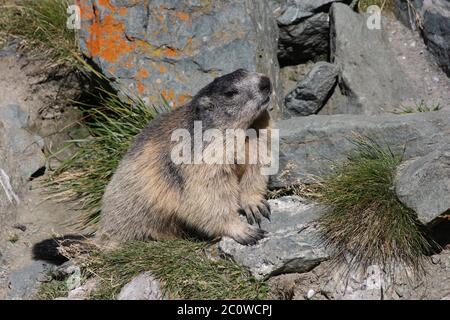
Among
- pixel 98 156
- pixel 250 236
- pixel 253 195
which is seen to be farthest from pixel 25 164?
pixel 250 236

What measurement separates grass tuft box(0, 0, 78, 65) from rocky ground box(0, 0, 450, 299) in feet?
0.73

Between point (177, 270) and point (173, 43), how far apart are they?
3231 mm

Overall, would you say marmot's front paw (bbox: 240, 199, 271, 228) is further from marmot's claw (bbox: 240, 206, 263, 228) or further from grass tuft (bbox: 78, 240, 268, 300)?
grass tuft (bbox: 78, 240, 268, 300)

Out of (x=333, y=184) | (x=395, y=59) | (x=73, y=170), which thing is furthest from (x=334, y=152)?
(x=73, y=170)

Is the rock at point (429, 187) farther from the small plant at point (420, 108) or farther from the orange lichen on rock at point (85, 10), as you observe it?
the orange lichen on rock at point (85, 10)

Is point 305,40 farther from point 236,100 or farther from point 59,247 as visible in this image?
point 59,247

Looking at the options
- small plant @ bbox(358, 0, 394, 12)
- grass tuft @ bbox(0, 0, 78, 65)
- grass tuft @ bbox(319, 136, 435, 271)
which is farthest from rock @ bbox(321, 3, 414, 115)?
grass tuft @ bbox(0, 0, 78, 65)

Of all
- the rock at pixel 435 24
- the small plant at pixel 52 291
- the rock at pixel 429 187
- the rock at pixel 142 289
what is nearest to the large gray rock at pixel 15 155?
the small plant at pixel 52 291

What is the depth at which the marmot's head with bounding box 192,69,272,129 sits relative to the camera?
6.77 metres

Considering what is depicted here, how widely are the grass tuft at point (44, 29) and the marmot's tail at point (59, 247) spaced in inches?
108

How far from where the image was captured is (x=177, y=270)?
659cm

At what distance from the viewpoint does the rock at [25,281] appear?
7277 millimetres

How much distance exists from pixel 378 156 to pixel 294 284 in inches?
64.2

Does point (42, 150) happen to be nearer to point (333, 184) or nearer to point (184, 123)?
point (184, 123)
